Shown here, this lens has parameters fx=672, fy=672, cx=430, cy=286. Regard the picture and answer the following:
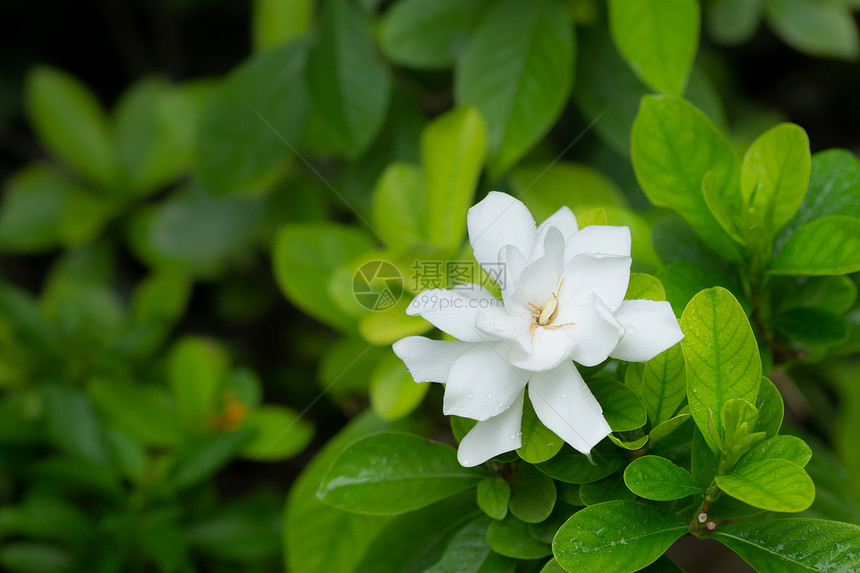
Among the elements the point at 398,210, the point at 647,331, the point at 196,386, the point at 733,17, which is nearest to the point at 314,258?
the point at 398,210

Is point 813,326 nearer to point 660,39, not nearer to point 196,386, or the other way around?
point 660,39

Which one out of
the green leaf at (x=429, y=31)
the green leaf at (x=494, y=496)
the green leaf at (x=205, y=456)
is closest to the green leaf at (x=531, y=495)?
the green leaf at (x=494, y=496)

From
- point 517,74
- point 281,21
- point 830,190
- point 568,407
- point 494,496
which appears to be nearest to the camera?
point 568,407

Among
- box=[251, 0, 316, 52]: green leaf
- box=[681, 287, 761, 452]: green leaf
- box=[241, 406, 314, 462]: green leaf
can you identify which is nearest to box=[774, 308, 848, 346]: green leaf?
box=[681, 287, 761, 452]: green leaf

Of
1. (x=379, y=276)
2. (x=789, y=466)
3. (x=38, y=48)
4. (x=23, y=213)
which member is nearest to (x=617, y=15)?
(x=379, y=276)

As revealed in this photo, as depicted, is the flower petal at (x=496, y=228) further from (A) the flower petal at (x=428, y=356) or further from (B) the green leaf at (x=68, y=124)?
(B) the green leaf at (x=68, y=124)
